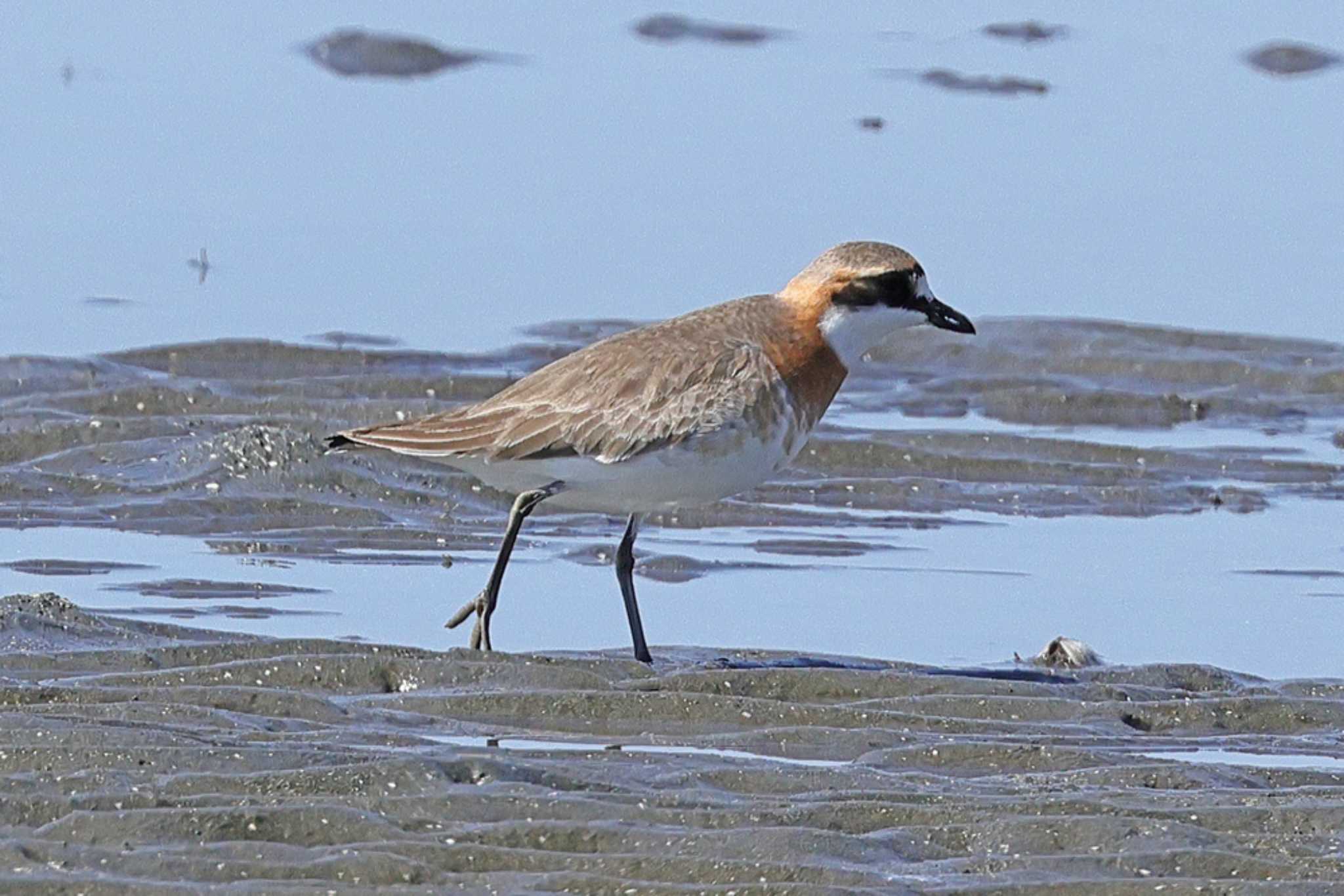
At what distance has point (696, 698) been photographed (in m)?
8.62

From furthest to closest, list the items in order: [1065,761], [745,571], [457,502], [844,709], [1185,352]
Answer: [1185,352]
[457,502]
[745,571]
[844,709]
[1065,761]

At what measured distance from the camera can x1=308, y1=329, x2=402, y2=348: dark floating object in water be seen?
15883mm

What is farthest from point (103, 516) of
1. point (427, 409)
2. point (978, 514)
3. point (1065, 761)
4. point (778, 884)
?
point (778, 884)

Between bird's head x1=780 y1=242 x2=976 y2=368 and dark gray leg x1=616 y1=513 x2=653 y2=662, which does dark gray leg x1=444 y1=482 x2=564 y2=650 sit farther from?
bird's head x1=780 y1=242 x2=976 y2=368

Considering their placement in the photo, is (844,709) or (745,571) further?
(745,571)

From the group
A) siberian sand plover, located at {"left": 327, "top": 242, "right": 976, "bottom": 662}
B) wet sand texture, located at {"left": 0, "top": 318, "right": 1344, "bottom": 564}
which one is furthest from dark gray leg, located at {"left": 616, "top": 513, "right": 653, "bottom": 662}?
wet sand texture, located at {"left": 0, "top": 318, "right": 1344, "bottom": 564}

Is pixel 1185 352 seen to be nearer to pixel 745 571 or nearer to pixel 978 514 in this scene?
pixel 978 514

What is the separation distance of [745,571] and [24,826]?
5642 millimetres

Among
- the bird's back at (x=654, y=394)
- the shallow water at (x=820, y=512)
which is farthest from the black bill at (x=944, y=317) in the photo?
the shallow water at (x=820, y=512)

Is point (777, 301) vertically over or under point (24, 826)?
over

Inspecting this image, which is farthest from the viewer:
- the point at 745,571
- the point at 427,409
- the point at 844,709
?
the point at 427,409

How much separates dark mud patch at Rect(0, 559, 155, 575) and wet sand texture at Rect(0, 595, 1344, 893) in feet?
5.44

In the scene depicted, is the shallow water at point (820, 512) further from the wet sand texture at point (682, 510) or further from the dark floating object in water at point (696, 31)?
the dark floating object in water at point (696, 31)

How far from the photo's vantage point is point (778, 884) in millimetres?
6402
